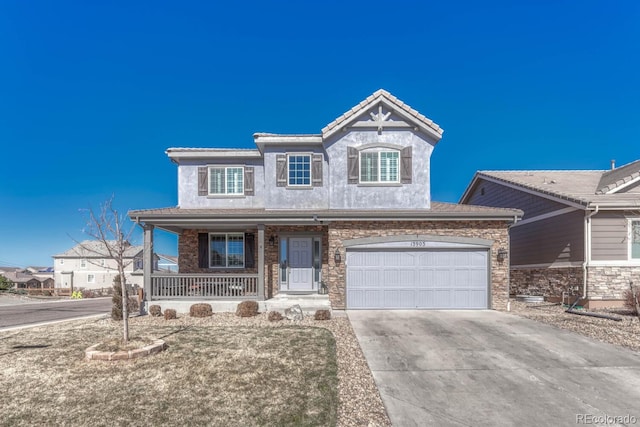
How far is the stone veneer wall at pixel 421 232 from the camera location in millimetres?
12523

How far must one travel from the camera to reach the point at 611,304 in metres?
12.8

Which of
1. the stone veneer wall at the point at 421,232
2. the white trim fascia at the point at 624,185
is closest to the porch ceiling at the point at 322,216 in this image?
the stone veneer wall at the point at 421,232

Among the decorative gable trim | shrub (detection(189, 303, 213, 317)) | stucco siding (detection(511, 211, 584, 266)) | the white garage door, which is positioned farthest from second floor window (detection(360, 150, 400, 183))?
shrub (detection(189, 303, 213, 317))

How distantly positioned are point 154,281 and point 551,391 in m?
11.9

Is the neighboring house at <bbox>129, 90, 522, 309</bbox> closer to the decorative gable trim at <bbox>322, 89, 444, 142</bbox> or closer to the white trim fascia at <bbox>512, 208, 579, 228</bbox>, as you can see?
the decorative gable trim at <bbox>322, 89, 444, 142</bbox>

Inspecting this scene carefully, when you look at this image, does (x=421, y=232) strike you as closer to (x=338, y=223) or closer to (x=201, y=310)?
(x=338, y=223)

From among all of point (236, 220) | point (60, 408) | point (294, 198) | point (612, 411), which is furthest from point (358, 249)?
point (60, 408)

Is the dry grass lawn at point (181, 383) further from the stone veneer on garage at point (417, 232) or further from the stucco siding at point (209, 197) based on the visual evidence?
the stucco siding at point (209, 197)

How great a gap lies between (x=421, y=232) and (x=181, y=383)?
929 centimetres

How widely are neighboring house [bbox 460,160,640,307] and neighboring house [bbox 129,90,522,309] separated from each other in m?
3.18

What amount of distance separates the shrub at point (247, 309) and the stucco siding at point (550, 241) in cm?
1213

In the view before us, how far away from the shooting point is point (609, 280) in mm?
12844

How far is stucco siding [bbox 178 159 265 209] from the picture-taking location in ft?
49.8

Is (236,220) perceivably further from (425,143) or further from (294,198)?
(425,143)
